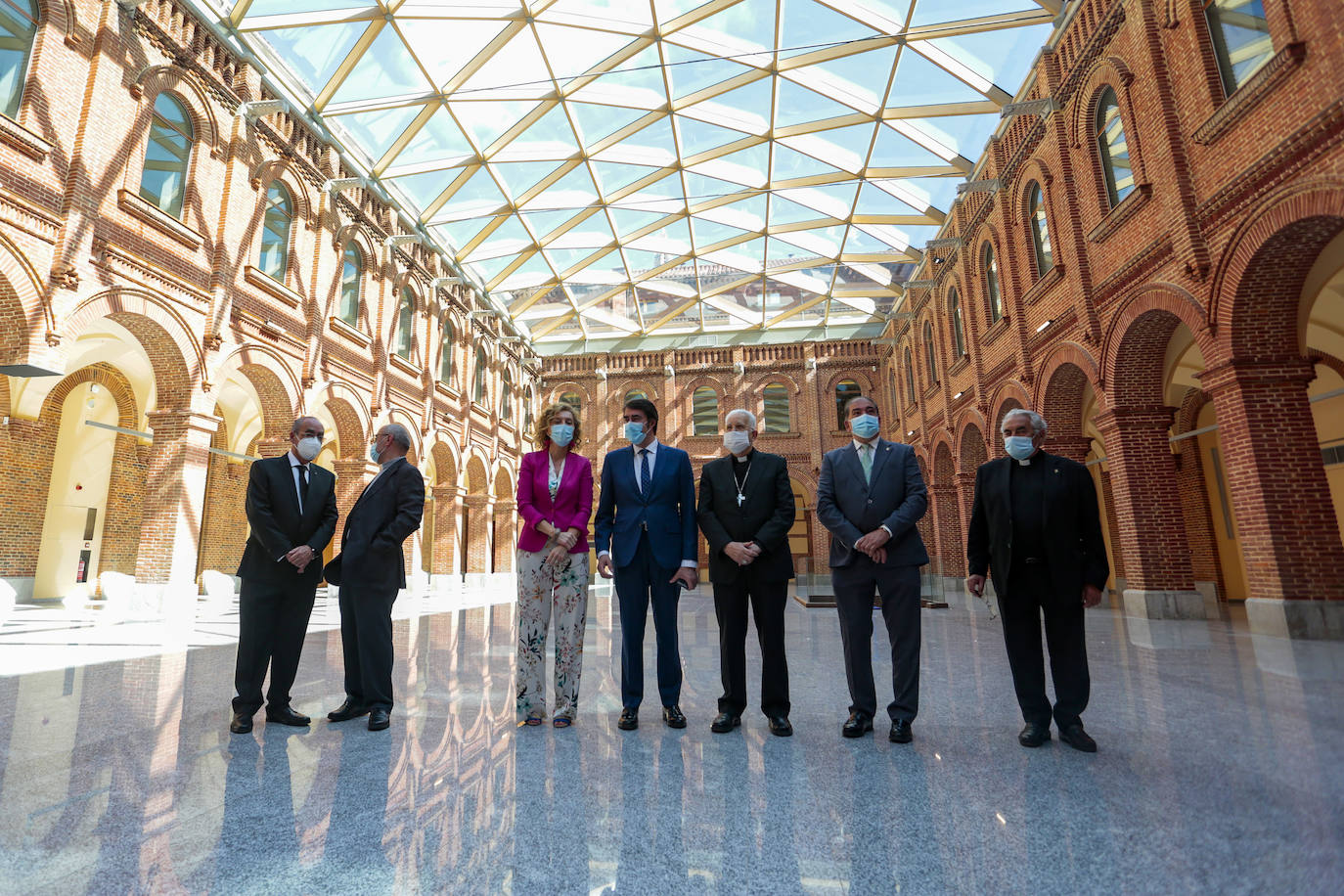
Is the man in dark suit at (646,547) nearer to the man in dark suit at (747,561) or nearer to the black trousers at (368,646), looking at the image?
the man in dark suit at (747,561)

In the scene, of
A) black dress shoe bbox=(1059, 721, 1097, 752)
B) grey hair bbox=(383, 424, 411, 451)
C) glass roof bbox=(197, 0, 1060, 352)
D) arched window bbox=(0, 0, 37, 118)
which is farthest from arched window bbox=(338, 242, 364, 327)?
black dress shoe bbox=(1059, 721, 1097, 752)

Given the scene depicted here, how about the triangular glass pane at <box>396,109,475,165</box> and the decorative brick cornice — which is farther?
the triangular glass pane at <box>396,109,475,165</box>

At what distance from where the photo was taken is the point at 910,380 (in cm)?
2386

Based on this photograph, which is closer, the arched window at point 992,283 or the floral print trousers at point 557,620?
the floral print trousers at point 557,620

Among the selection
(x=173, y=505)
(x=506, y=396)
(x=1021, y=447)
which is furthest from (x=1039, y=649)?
(x=506, y=396)

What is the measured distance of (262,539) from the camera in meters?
4.09

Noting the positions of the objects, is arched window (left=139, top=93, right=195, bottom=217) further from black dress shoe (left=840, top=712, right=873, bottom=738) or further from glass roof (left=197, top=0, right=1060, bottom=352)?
black dress shoe (left=840, top=712, right=873, bottom=738)

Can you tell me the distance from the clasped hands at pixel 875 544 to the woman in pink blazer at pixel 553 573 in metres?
1.65

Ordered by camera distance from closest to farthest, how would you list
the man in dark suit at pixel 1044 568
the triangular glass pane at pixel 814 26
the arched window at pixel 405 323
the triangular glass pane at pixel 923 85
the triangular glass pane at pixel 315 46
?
the man in dark suit at pixel 1044 568 < the triangular glass pane at pixel 315 46 < the triangular glass pane at pixel 814 26 < the triangular glass pane at pixel 923 85 < the arched window at pixel 405 323

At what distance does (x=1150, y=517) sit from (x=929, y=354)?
11819 millimetres

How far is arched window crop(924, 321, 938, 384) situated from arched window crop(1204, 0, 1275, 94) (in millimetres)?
12360

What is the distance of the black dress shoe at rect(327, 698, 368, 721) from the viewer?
4.11 m

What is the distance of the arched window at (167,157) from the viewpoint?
10.9 m

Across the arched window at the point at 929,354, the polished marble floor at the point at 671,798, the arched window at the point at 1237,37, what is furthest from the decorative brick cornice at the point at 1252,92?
the arched window at the point at 929,354
